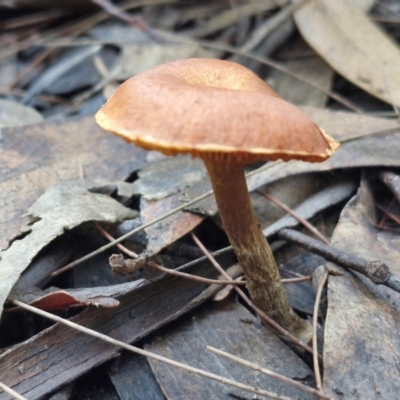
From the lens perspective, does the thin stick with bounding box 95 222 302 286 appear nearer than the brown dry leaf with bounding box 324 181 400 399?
No

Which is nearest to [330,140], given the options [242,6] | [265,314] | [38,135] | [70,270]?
[265,314]

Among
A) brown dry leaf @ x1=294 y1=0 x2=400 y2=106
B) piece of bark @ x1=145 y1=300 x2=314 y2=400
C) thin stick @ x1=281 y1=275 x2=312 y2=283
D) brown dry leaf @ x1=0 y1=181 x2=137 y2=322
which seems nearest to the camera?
piece of bark @ x1=145 y1=300 x2=314 y2=400

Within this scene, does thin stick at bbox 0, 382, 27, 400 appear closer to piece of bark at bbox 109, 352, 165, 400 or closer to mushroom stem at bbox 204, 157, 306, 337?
piece of bark at bbox 109, 352, 165, 400

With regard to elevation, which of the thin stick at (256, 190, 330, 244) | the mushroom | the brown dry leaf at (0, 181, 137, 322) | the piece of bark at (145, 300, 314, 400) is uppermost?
the mushroom

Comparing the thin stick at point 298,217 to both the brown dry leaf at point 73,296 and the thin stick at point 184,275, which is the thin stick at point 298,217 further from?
the brown dry leaf at point 73,296

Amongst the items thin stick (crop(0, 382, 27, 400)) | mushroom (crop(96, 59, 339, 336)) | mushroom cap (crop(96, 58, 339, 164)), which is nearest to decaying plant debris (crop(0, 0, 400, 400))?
thin stick (crop(0, 382, 27, 400))

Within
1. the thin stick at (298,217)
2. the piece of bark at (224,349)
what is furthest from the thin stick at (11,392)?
the thin stick at (298,217)
